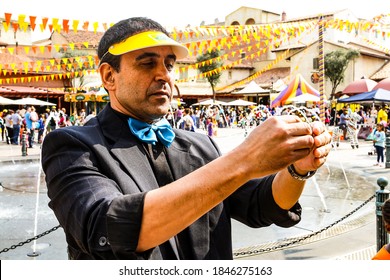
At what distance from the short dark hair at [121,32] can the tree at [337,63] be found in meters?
30.8

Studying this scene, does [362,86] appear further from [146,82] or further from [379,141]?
[146,82]

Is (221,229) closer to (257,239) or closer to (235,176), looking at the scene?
(235,176)

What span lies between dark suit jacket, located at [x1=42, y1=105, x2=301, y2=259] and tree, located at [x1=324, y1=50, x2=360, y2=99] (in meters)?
30.6

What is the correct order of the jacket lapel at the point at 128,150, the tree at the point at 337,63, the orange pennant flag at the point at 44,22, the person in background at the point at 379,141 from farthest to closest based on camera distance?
the tree at the point at 337,63 < the person in background at the point at 379,141 < the orange pennant flag at the point at 44,22 < the jacket lapel at the point at 128,150

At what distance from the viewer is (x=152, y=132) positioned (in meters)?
1.37

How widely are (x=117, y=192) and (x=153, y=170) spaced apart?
0.26 m

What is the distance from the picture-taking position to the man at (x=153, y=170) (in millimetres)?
941

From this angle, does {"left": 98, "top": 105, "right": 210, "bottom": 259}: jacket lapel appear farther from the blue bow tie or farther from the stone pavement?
the stone pavement

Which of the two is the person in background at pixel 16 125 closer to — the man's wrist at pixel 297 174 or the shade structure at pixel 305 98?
the shade structure at pixel 305 98

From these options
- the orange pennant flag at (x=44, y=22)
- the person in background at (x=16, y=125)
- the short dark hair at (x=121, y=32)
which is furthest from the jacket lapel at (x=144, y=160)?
the person in background at (x=16, y=125)

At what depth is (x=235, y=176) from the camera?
937 millimetres

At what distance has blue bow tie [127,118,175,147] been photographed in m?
1.34

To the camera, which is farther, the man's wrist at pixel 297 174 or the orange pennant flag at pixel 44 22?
the orange pennant flag at pixel 44 22
